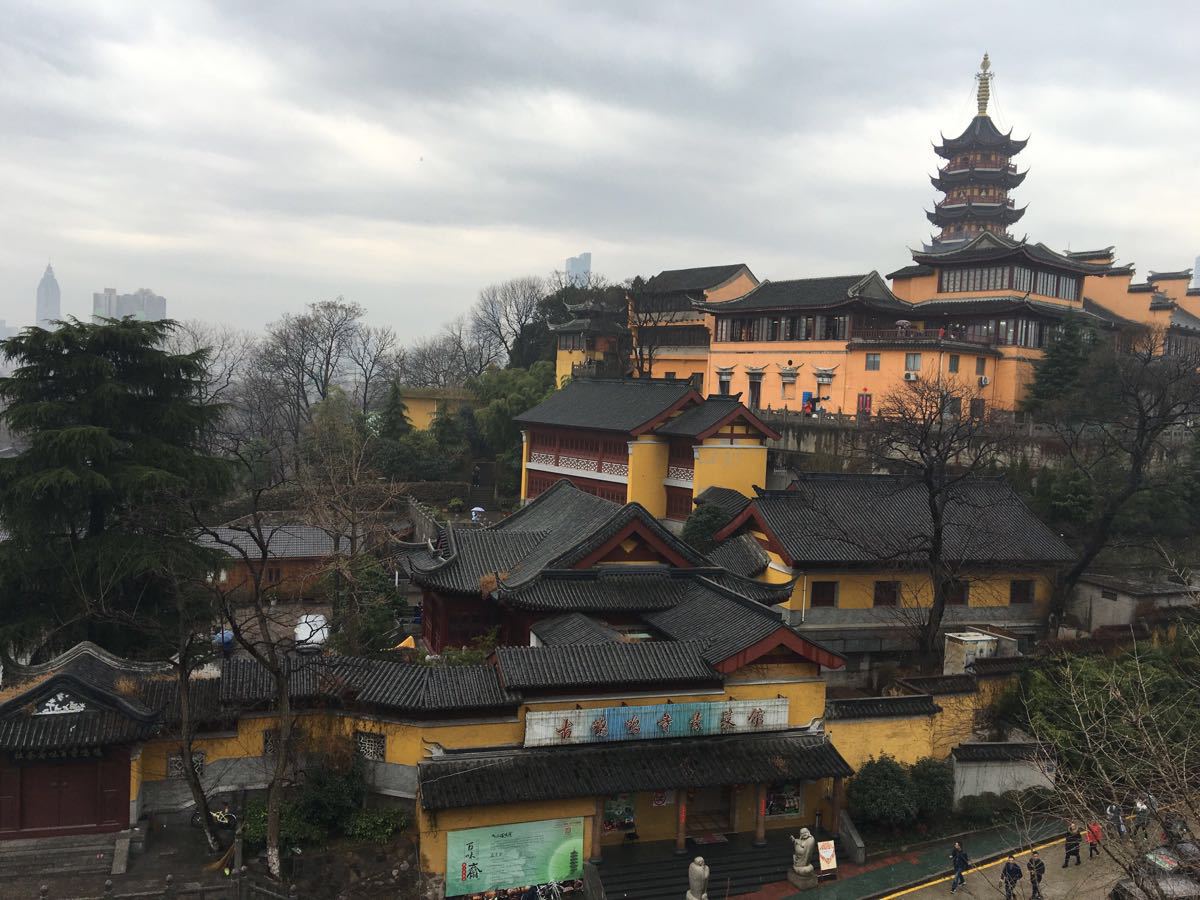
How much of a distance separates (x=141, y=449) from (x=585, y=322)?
37003 mm

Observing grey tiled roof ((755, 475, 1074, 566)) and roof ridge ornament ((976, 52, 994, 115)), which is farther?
roof ridge ornament ((976, 52, 994, 115))

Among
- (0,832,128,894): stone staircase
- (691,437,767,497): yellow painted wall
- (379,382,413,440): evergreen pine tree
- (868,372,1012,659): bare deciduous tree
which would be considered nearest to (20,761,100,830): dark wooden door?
(0,832,128,894): stone staircase

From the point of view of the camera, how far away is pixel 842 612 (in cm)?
2616

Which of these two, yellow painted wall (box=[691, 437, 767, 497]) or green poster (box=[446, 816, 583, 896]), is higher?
yellow painted wall (box=[691, 437, 767, 497])

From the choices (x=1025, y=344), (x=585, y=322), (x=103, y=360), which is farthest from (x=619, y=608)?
(x=585, y=322)

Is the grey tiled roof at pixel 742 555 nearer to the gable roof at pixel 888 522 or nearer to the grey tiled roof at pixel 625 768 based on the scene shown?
the gable roof at pixel 888 522

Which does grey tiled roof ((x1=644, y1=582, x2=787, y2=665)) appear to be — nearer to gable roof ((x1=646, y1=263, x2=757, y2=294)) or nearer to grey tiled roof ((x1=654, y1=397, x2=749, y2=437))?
grey tiled roof ((x1=654, y1=397, x2=749, y2=437))

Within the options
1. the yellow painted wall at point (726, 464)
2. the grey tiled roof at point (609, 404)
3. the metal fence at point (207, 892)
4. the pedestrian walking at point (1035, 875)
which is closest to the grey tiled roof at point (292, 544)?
the grey tiled roof at point (609, 404)

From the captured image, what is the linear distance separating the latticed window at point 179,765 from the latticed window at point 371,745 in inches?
113

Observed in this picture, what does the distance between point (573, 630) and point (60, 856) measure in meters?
10.2

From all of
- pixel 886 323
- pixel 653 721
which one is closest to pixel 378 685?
pixel 653 721

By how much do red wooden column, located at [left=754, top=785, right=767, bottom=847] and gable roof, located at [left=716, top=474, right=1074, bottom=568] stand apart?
8107mm

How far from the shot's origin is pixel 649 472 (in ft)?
116

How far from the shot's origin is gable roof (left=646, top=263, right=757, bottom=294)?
55.1 m
